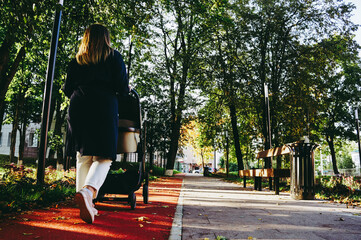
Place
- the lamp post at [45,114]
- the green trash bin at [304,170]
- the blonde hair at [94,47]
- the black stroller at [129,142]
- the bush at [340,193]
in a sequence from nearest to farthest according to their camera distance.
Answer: the blonde hair at [94,47] → the black stroller at [129,142] → the lamp post at [45,114] → the green trash bin at [304,170] → the bush at [340,193]

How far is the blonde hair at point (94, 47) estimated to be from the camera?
314 centimetres

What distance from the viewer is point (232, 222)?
3.95 meters

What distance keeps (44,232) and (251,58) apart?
16.7 meters

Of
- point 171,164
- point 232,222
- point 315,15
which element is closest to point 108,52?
point 232,222

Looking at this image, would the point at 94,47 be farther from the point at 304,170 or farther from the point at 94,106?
the point at 304,170

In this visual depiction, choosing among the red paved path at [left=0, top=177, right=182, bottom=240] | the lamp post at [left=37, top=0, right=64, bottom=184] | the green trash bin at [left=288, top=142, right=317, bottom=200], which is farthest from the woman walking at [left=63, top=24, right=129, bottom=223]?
the green trash bin at [left=288, top=142, right=317, bottom=200]

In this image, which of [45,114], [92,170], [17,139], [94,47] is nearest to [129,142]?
[92,170]

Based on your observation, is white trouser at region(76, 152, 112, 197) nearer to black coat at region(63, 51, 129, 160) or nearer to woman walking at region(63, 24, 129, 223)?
woman walking at region(63, 24, 129, 223)

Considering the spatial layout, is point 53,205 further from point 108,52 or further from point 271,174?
point 271,174

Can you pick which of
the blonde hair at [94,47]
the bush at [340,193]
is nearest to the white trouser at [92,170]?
the blonde hair at [94,47]

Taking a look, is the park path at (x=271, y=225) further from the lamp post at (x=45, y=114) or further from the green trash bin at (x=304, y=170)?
the lamp post at (x=45, y=114)

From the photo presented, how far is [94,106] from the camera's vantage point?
3041 mm

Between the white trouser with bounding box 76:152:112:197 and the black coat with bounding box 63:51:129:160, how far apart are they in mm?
120

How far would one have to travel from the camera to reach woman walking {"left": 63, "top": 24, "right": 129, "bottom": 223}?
299 centimetres
